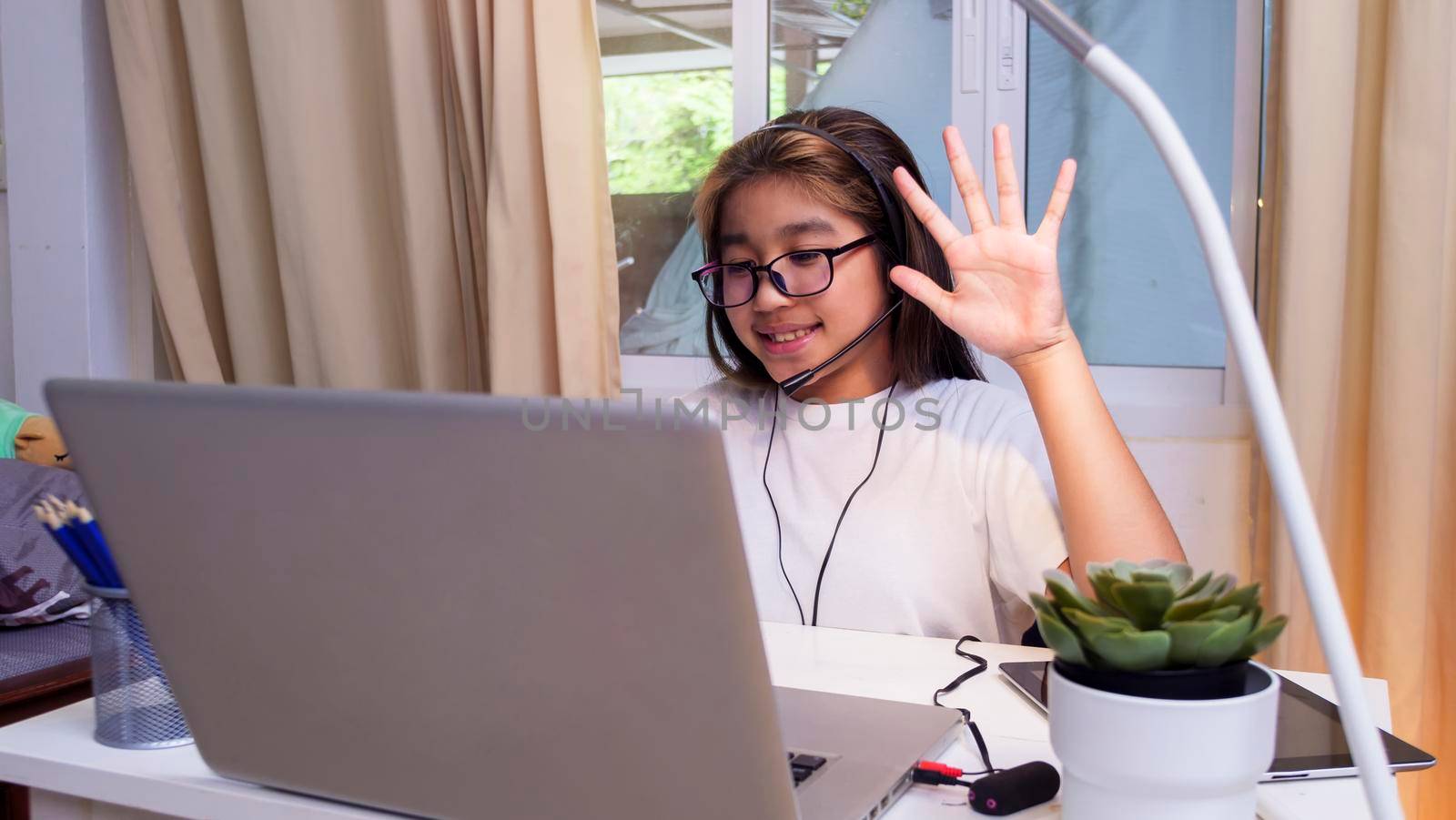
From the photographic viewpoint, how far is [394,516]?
0.55m

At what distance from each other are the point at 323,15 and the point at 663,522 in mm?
2120

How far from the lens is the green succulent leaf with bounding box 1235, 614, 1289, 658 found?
53 cm

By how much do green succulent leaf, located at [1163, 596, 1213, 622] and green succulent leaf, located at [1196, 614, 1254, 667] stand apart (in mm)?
13

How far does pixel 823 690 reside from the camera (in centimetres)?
89

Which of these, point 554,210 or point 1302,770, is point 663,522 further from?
point 554,210

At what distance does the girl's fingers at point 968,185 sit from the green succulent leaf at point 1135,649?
0.68 metres

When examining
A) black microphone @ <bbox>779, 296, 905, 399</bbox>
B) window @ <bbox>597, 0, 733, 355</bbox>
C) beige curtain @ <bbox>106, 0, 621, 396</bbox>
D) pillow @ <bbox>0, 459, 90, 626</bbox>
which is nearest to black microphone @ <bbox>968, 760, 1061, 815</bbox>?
black microphone @ <bbox>779, 296, 905, 399</bbox>

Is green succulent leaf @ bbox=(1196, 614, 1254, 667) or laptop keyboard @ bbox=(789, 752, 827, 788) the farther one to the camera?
laptop keyboard @ bbox=(789, 752, 827, 788)

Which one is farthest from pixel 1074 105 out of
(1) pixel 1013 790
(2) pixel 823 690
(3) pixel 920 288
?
(1) pixel 1013 790

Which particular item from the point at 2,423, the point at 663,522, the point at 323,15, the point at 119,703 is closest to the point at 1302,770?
the point at 663,522

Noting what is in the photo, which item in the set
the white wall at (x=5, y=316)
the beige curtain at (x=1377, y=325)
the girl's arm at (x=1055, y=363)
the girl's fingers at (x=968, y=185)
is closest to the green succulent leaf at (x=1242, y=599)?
the girl's arm at (x=1055, y=363)

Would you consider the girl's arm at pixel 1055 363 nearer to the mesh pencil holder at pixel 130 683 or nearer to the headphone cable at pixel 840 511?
the headphone cable at pixel 840 511

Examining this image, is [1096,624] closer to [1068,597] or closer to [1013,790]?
[1068,597]

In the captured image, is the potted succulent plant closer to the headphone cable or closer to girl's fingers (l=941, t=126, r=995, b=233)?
girl's fingers (l=941, t=126, r=995, b=233)
